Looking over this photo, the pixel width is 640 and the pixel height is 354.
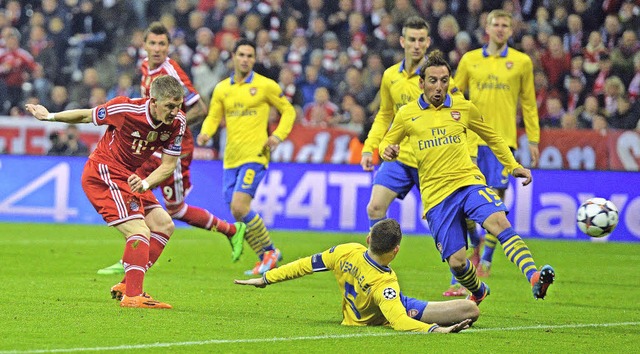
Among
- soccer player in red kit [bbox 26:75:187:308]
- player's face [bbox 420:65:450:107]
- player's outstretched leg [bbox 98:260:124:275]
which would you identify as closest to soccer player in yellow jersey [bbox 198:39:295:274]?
player's outstretched leg [bbox 98:260:124:275]

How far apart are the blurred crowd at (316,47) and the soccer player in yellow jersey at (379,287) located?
10.6m

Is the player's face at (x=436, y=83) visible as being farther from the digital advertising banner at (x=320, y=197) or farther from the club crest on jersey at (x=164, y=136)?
the digital advertising banner at (x=320, y=197)

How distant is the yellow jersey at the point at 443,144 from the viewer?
896 centimetres

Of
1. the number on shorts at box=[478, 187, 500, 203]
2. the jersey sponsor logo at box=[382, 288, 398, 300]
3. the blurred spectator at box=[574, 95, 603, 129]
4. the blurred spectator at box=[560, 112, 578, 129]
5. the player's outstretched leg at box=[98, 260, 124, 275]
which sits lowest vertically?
the player's outstretched leg at box=[98, 260, 124, 275]

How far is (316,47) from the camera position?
843 inches

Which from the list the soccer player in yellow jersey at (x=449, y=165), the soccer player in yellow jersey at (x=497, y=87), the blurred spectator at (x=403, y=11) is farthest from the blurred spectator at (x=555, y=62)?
the soccer player in yellow jersey at (x=449, y=165)

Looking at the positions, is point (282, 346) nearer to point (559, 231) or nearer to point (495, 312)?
point (495, 312)

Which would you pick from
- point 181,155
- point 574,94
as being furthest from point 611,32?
point 181,155

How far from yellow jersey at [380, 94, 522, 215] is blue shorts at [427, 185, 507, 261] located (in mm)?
57

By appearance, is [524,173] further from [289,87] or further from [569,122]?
[289,87]

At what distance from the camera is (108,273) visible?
11.7 metres

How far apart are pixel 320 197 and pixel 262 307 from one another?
8.59 meters

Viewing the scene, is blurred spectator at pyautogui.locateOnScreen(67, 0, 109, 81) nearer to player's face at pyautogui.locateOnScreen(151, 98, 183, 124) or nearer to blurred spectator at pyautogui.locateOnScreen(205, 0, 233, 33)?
blurred spectator at pyautogui.locateOnScreen(205, 0, 233, 33)

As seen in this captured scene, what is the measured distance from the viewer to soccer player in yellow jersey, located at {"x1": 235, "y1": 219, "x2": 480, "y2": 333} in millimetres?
7711
